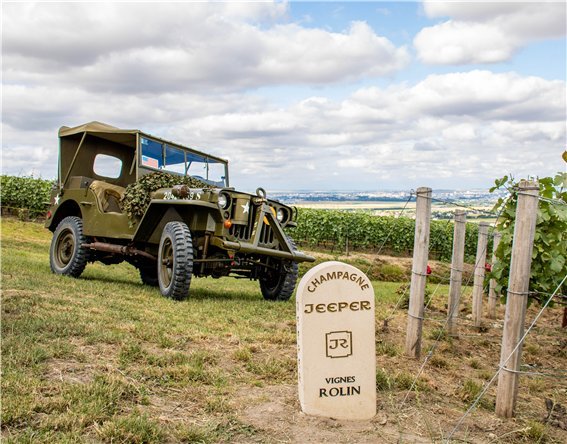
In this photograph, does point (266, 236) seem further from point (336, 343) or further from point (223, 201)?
point (336, 343)

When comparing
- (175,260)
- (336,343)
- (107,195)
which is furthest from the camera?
(107,195)

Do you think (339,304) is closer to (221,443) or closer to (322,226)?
(221,443)

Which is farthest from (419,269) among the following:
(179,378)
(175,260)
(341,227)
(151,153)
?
(341,227)

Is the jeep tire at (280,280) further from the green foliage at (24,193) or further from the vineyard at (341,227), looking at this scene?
the green foliage at (24,193)

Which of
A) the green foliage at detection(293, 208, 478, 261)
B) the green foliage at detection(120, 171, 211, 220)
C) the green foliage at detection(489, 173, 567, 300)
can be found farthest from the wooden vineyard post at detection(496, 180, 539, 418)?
the green foliage at detection(293, 208, 478, 261)

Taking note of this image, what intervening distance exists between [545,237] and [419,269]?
2096mm

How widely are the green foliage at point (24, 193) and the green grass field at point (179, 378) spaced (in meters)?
21.3

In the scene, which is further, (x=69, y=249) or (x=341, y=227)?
(x=341, y=227)

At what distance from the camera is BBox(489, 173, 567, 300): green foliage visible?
678cm

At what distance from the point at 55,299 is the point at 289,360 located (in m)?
3.11

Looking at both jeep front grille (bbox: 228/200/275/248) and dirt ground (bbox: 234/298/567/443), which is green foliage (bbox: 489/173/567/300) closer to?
dirt ground (bbox: 234/298/567/443)

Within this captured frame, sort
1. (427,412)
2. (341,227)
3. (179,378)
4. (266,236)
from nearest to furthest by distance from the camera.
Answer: (427,412)
(179,378)
(266,236)
(341,227)

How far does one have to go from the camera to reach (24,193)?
27.0 meters

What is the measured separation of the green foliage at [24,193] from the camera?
26.8 m
